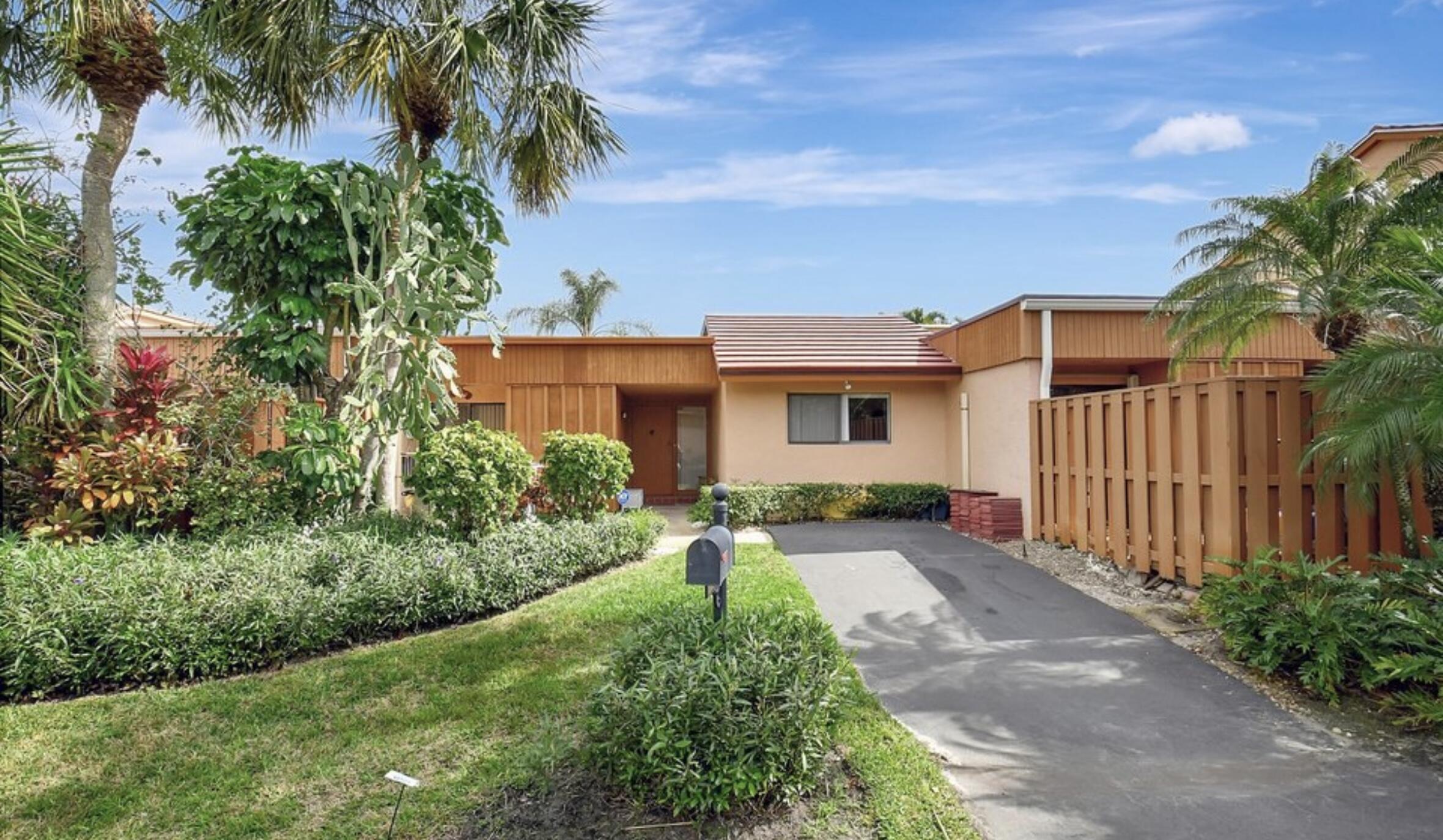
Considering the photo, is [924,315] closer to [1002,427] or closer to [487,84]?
[1002,427]

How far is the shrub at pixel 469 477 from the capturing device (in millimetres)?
7383

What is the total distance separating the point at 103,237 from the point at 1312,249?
12123 millimetres

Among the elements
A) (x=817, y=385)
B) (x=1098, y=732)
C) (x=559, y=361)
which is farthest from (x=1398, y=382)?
(x=559, y=361)

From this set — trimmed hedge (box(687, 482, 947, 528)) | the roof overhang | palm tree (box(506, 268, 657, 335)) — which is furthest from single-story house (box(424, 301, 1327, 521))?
palm tree (box(506, 268, 657, 335))

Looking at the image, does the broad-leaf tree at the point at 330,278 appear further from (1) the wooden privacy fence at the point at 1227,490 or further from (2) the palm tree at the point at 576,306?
(2) the palm tree at the point at 576,306

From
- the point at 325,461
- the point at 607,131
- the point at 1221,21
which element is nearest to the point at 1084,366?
the point at 1221,21

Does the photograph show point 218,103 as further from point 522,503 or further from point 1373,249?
point 1373,249

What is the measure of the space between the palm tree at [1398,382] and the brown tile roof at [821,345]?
7803mm

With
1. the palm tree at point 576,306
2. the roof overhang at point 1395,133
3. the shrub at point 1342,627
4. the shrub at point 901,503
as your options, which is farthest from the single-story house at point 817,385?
the palm tree at point 576,306

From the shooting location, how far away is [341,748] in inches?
162

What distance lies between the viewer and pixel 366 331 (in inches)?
306

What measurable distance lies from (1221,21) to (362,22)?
9644 mm

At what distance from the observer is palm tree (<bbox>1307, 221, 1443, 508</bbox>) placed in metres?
4.64

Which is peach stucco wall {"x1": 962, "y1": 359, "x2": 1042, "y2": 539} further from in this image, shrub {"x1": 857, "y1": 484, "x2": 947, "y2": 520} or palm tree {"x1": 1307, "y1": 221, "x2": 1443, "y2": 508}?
palm tree {"x1": 1307, "y1": 221, "x2": 1443, "y2": 508}
